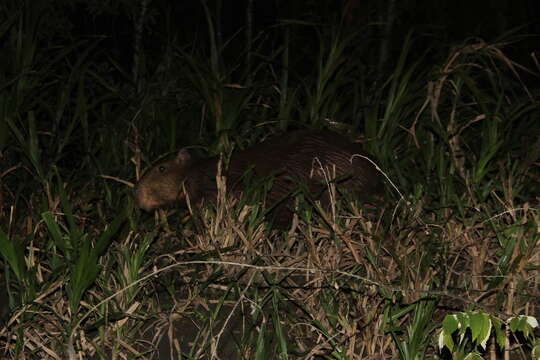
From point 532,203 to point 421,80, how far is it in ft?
3.42

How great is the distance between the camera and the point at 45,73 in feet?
16.9

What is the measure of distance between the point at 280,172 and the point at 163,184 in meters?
0.72

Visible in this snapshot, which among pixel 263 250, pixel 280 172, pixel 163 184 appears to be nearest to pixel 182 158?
Answer: pixel 163 184

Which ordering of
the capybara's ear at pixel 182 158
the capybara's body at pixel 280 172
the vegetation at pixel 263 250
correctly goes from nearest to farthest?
the vegetation at pixel 263 250, the capybara's body at pixel 280 172, the capybara's ear at pixel 182 158

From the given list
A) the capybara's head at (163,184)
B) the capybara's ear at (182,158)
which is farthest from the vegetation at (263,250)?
the capybara's ear at (182,158)

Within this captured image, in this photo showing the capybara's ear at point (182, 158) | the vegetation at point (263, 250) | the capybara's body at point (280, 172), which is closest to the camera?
the vegetation at point (263, 250)

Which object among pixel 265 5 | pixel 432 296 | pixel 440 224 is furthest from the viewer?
pixel 265 5

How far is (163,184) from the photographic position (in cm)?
459

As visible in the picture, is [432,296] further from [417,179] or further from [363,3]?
[363,3]

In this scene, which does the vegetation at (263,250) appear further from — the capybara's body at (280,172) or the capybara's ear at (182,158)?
the capybara's ear at (182,158)

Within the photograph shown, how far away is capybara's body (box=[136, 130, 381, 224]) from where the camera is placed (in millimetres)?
4430

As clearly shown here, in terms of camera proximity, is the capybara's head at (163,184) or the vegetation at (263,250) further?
the capybara's head at (163,184)

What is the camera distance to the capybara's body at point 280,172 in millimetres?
4430

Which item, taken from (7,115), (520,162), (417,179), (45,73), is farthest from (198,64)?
(520,162)
